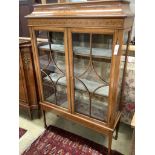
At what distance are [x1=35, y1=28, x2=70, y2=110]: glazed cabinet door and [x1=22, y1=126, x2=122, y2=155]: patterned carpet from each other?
38 cm

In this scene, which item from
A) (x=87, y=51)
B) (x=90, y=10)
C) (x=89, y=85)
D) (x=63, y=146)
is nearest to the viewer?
(x=90, y=10)

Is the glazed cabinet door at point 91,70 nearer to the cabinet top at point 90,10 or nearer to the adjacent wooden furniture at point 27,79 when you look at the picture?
the cabinet top at point 90,10

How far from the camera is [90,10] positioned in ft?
3.72

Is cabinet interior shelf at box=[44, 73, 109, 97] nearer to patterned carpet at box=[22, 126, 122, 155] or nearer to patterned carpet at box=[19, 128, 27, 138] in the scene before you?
patterned carpet at box=[22, 126, 122, 155]

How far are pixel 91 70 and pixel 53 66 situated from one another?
1.35ft

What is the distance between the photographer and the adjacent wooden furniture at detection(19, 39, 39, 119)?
5.74 ft

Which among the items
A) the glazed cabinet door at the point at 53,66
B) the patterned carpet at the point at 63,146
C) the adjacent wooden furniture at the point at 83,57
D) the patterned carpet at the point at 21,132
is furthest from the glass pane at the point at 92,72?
the patterned carpet at the point at 21,132

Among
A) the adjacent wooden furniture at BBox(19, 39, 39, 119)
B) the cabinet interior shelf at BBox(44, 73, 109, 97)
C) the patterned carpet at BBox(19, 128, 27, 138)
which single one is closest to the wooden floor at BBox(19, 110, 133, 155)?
the patterned carpet at BBox(19, 128, 27, 138)

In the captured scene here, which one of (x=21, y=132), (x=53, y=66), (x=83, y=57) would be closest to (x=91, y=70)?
(x=83, y=57)

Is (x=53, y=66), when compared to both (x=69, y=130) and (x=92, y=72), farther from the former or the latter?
(x=69, y=130)

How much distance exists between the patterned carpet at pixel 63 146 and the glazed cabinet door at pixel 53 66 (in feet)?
1.26
